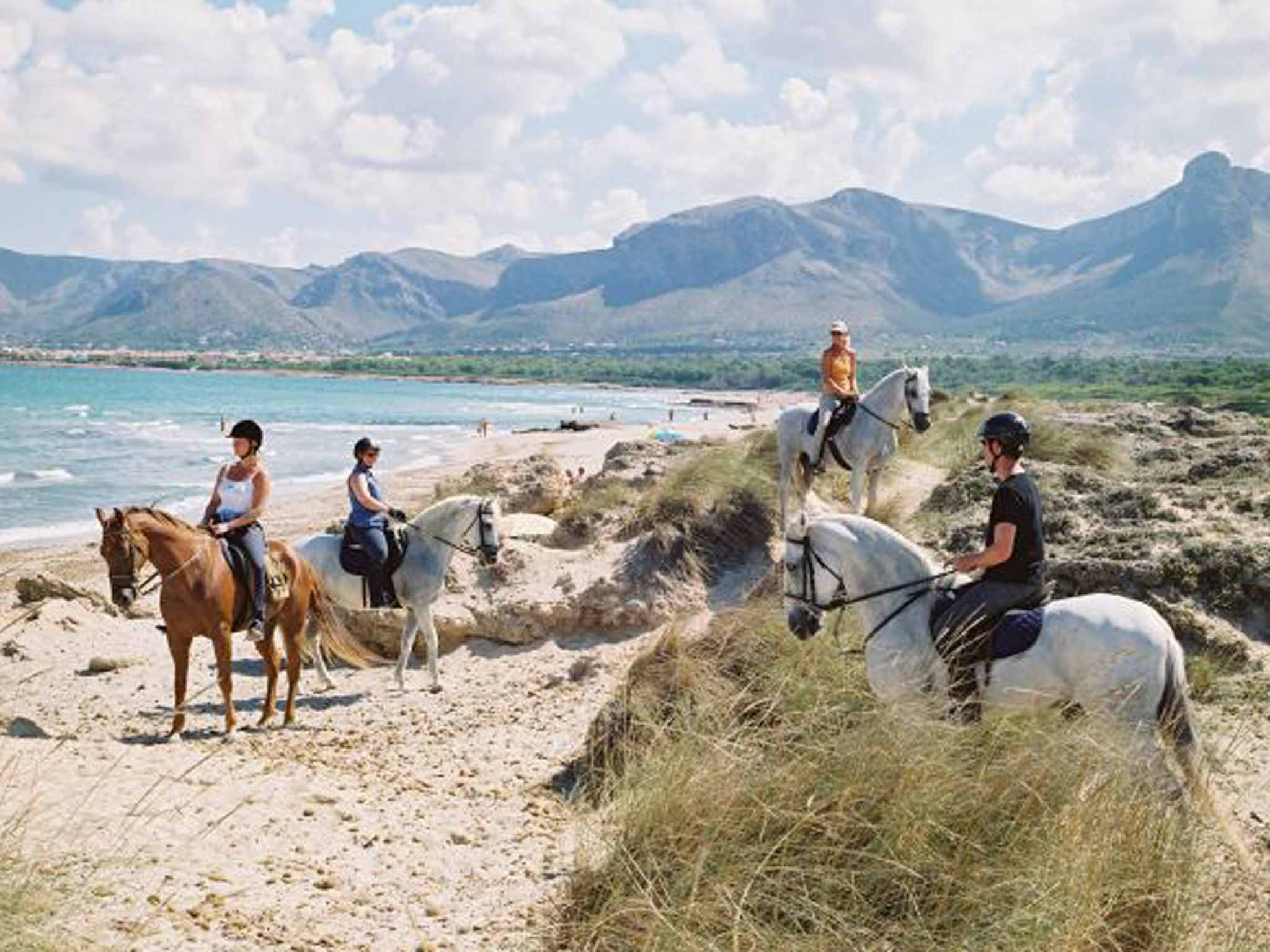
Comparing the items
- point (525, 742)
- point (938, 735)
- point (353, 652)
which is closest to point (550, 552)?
point (353, 652)

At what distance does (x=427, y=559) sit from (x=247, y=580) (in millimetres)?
2499

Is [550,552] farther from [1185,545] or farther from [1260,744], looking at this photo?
[1260,744]

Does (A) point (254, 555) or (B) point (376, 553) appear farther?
(B) point (376, 553)

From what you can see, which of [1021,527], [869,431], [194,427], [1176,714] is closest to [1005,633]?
[1021,527]

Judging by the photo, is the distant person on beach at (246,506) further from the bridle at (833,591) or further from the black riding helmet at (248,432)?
the bridle at (833,591)

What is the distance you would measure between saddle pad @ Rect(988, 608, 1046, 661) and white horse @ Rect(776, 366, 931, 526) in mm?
6728

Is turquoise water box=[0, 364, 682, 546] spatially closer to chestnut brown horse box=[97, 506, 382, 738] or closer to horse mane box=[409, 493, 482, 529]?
horse mane box=[409, 493, 482, 529]

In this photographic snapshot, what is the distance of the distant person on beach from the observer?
32.1 ft

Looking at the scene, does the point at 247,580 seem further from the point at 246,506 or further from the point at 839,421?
the point at 839,421

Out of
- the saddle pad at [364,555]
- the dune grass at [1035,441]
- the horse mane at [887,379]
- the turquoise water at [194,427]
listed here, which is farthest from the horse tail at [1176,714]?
the turquoise water at [194,427]

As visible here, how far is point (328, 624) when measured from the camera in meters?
11.5

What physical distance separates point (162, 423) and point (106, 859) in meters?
69.3

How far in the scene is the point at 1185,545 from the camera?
35.4 ft

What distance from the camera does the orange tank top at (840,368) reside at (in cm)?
1319
